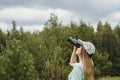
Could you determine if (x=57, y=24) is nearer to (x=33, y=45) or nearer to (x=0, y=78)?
(x=33, y=45)

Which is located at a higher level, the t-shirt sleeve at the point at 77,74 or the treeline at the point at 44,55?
the treeline at the point at 44,55

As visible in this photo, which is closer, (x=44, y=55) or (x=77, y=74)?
(x=77, y=74)

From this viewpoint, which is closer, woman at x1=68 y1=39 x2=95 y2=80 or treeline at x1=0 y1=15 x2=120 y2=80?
woman at x1=68 y1=39 x2=95 y2=80

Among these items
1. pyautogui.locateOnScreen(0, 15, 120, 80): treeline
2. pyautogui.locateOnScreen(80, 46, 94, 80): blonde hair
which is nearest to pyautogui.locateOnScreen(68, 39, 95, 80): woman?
pyautogui.locateOnScreen(80, 46, 94, 80): blonde hair

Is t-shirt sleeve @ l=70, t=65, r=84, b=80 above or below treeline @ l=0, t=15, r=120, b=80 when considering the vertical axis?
below

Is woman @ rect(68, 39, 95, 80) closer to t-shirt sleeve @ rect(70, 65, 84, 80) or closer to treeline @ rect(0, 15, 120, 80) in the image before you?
t-shirt sleeve @ rect(70, 65, 84, 80)

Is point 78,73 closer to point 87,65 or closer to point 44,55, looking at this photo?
point 87,65

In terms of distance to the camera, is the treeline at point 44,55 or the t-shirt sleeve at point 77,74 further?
the treeline at point 44,55

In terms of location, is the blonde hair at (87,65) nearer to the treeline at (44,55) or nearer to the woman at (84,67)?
the woman at (84,67)

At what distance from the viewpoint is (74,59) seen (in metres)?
4.98

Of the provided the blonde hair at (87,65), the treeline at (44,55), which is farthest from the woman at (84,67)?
the treeline at (44,55)

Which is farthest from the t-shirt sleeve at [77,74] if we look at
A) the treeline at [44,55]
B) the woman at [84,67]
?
the treeline at [44,55]

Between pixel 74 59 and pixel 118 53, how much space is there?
56486 millimetres

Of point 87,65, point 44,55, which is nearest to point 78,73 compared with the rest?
point 87,65
